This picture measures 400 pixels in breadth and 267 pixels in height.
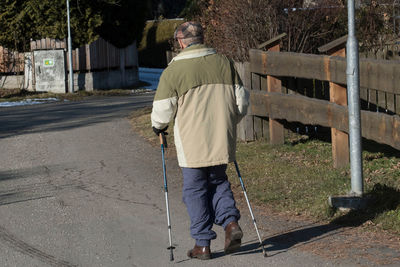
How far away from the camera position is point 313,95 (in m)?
12.0

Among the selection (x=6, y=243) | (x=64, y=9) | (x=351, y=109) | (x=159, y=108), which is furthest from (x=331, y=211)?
(x=64, y=9)

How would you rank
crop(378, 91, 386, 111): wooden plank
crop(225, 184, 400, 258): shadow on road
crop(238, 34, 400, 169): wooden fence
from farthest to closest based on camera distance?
crop(378, 91, 386, 111): wooden plank → crop(238, 34, 400, 169): wooden fence → crop(225, 184, 400, 258): shadow on road

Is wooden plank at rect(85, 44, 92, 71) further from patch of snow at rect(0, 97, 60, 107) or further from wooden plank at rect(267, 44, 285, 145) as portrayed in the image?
wooden plank at rect(267, 44, 285, 145)

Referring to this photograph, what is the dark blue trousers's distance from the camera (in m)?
6.05

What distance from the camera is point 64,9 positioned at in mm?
28797

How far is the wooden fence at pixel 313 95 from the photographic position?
25.7ft

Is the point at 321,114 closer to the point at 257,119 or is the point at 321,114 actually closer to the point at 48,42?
the point at 257,119

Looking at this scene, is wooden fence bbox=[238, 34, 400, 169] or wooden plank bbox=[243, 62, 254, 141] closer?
wooden fence bbox=[238, 34, 400, 169]

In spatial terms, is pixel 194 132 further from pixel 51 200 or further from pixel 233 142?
pixel 51 200

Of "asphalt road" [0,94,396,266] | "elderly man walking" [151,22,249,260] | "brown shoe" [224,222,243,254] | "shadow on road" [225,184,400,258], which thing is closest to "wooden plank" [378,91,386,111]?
"asphalt road" [0,94,396,266]

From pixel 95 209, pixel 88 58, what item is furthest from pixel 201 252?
pixel 88 58

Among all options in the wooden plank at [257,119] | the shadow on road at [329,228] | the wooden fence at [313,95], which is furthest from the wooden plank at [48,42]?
the shadow on road at [329,228]

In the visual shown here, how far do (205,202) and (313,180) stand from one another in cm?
275

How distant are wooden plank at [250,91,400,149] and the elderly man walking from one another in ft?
7.18
